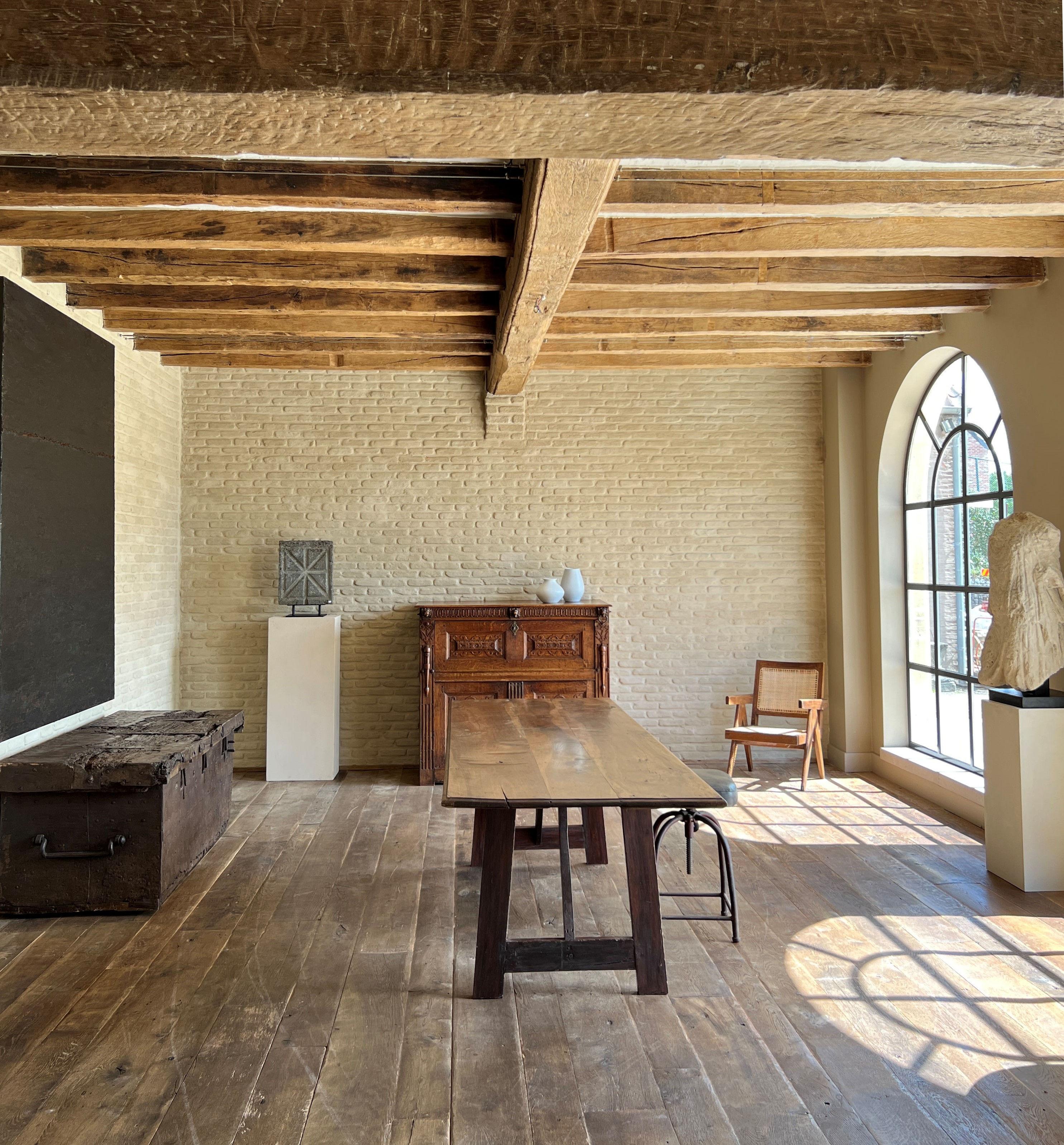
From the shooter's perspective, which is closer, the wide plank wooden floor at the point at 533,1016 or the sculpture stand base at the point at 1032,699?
the wide plank wooden floor at the point at 533,1016

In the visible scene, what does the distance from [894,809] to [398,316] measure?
4760 millimetres

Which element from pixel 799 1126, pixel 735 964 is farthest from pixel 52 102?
pixel 735 964

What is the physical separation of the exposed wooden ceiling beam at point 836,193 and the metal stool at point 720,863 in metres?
2.48

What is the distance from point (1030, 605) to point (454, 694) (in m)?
4.02

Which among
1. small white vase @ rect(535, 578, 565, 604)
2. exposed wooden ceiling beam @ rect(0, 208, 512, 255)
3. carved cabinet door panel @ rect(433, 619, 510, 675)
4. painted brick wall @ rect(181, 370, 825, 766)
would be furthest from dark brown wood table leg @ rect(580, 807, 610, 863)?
exposed wooden ceiling beam @ rect(0, 208, 512, 255)

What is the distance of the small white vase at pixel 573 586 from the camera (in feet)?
23.0

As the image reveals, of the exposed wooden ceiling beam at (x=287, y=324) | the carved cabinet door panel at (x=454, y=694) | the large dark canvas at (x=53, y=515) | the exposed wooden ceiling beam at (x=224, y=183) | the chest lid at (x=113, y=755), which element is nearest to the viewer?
the exposed wooden ceiling beam at (x=224, y=183)

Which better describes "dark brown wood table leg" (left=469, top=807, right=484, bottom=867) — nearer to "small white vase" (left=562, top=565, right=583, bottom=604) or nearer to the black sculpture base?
"small white vase" (left=562, top=565, right=583, bottom=604)

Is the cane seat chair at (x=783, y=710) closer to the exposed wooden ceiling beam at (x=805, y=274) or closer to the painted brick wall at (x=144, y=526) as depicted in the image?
the exposed wooden ceiling beam at (x=805, y=274)

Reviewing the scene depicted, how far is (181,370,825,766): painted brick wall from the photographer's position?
722 cm

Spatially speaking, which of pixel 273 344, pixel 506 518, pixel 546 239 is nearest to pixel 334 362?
pixel 273 344

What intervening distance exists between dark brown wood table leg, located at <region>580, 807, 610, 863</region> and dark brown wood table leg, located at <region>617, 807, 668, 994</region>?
1328 millimetres

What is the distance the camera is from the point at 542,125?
61.5 inches

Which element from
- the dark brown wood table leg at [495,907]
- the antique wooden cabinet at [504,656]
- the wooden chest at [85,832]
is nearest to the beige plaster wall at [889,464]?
the antique wooden cabinet at [504,656]
